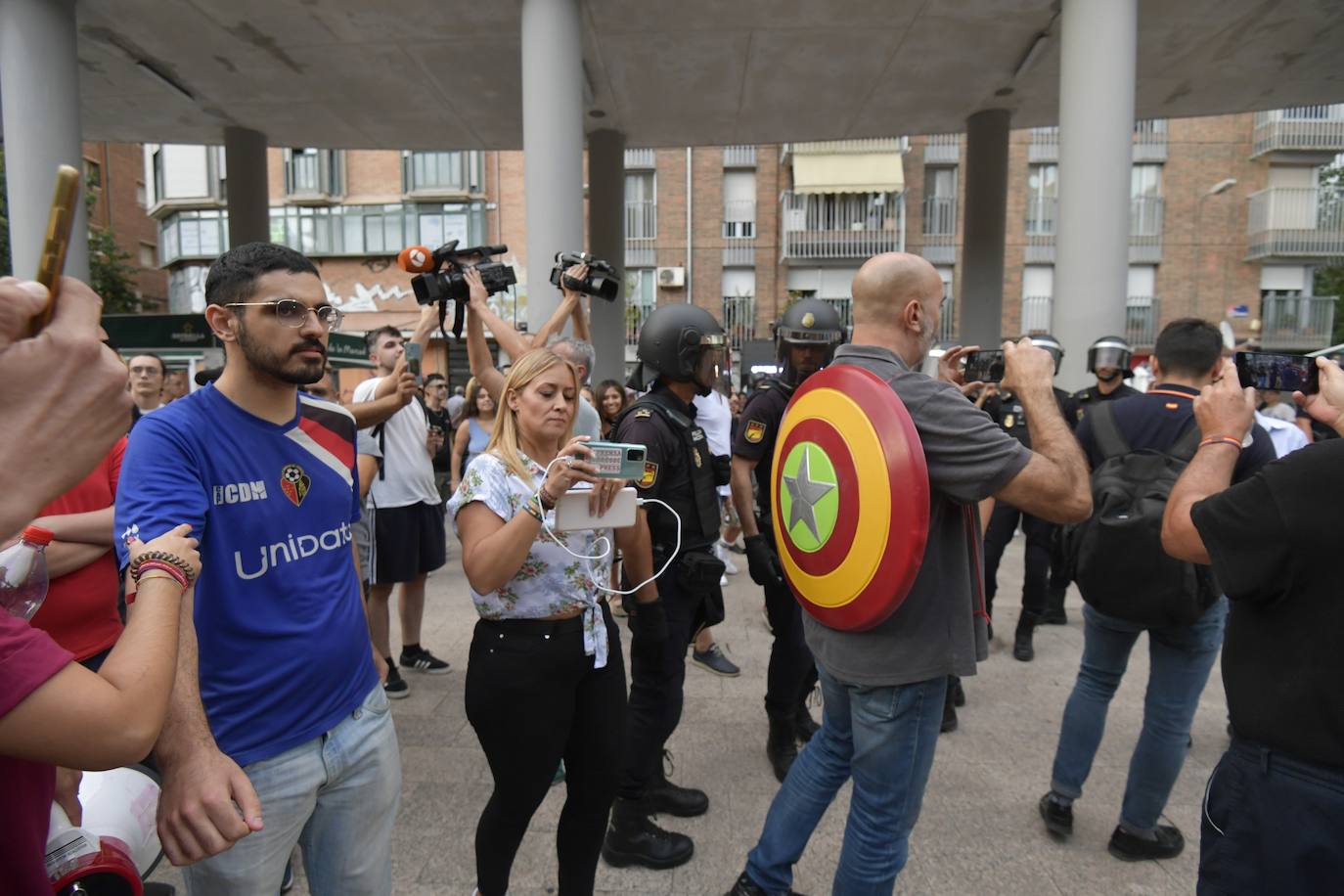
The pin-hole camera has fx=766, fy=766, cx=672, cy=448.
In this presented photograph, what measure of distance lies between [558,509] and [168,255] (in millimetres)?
33336

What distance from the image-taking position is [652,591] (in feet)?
9.05

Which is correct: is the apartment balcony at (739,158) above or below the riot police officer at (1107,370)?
above

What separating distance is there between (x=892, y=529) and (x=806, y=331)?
6.27 feet

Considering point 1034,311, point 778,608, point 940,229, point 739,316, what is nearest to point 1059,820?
point 778,608

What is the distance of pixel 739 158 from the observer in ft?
82.7

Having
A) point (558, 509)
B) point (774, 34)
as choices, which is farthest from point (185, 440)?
point (774, 34)

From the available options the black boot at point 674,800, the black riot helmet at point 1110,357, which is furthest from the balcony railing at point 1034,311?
the black boot at point 674,800

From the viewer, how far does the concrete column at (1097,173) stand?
6207mm

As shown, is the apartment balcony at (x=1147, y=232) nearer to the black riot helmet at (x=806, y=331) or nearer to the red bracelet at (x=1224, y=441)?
the black riot helmet at (x=806, y=331)

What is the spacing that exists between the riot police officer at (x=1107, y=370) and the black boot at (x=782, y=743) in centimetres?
272

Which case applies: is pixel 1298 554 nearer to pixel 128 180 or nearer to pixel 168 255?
pixel 168 255

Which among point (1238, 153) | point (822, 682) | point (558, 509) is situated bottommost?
point (822, 682)

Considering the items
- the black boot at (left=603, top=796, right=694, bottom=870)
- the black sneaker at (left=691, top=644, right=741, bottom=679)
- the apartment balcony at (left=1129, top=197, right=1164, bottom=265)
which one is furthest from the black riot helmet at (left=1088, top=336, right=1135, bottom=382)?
the apartment balcony at (left=1129, top=197, right=1164, bottom=265)

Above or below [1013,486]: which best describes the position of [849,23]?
above
